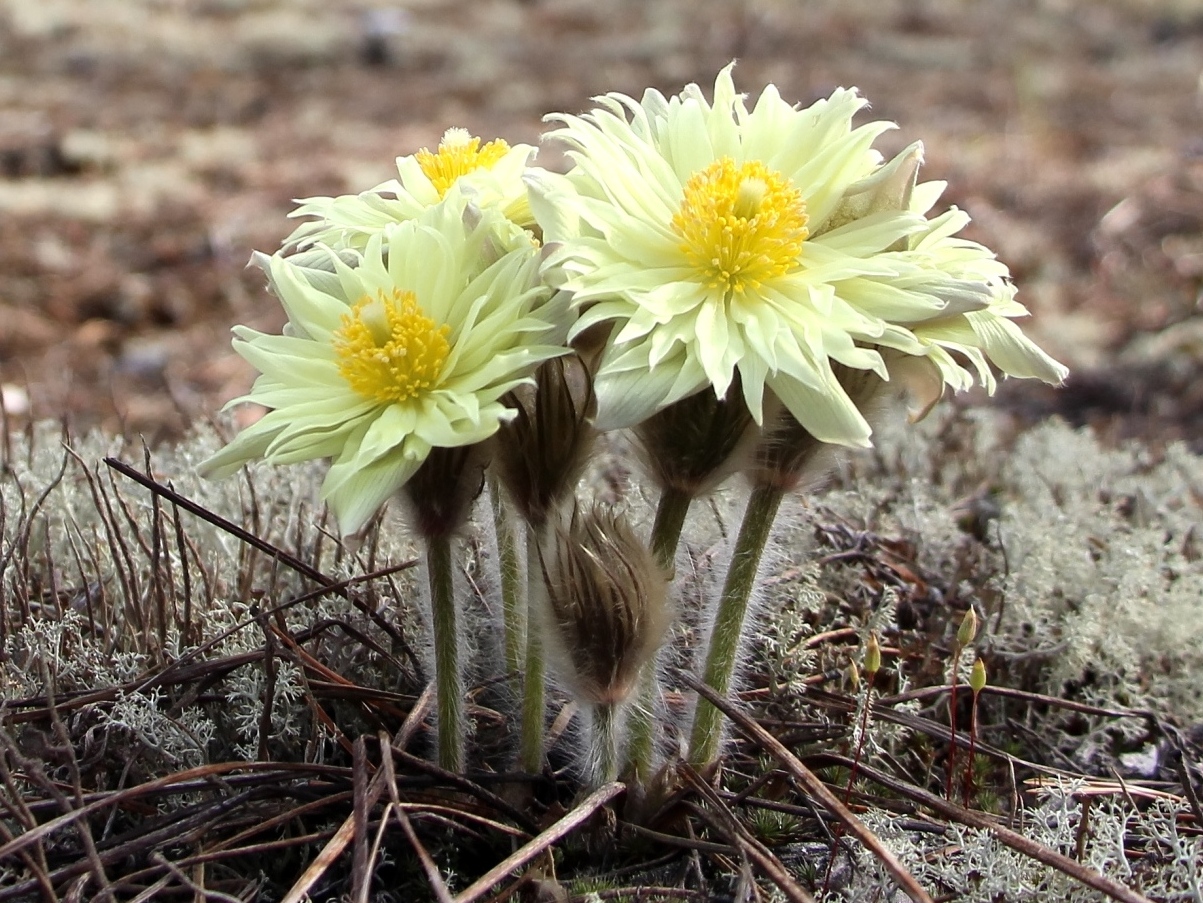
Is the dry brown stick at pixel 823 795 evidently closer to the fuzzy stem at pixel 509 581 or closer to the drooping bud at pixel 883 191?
the fuzzy stem at pixel 509 581

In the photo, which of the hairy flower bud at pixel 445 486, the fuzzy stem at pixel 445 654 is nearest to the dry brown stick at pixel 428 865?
the fuzzy stem at pixel 445 654

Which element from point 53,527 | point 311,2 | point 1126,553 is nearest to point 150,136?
point 311,2

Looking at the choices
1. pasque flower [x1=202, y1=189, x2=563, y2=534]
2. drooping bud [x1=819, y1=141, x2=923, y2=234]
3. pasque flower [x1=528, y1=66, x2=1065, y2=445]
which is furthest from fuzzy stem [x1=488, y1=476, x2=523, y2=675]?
drooping bud [x1=819, y1=141, x2=923, y2=234]

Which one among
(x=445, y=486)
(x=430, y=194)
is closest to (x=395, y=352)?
(x=445, y=486)

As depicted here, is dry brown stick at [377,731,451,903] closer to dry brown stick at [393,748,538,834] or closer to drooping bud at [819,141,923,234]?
dry brown stick at [393,748,538,834]

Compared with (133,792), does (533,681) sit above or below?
above

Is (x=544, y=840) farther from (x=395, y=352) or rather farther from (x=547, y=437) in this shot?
(x=395, y=352)
